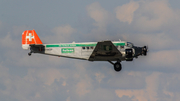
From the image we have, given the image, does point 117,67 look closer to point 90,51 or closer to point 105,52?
point 105,52

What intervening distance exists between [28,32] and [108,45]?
13521 millimetres

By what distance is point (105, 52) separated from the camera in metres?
41.1

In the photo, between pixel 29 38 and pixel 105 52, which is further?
pixel 29 38

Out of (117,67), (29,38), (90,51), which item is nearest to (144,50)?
(117,67)

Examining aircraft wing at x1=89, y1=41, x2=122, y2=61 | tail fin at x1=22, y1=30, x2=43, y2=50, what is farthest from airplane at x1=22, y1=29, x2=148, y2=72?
tail fin at x1=22, y1=30, x2=43, y2=50

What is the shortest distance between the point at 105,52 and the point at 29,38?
12.3m

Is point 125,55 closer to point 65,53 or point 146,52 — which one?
point 146,52

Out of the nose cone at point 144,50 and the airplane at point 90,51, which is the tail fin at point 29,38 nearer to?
the airplane at point 90,51

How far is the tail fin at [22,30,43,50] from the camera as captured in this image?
4465 cm

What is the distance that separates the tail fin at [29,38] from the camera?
4465cm

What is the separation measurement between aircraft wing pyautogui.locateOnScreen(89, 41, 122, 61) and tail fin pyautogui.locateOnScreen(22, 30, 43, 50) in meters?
9.24

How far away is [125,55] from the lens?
41781mm

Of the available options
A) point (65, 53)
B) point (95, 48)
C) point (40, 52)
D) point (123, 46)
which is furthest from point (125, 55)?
point (40, 52)

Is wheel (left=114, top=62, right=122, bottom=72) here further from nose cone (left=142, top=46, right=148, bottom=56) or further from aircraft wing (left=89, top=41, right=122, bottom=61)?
nose cone (left=142, top=46, right=148, bottom=56)
